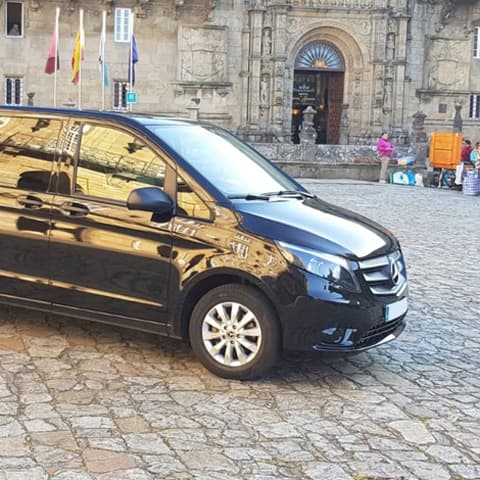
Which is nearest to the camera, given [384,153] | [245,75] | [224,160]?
[224,160]

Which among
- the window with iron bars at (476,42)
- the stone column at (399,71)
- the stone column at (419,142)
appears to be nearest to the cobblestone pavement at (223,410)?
the stone column at (419,142)

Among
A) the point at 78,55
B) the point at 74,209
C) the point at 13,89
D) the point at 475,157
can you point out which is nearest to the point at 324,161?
the point at 475,157

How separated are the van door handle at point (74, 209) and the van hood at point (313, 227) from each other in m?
1.15

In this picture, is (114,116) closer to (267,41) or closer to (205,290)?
(205,290)

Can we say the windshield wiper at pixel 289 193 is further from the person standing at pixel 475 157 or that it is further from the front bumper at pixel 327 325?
the person standing at pixel 475 157

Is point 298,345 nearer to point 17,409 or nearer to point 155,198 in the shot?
point 155,198

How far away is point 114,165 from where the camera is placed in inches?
244

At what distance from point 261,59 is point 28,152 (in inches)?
1188

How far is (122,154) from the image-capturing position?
6195 millimetres

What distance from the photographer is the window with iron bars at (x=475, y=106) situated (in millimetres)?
37969

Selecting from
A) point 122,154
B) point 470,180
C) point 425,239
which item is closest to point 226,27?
point 470,180

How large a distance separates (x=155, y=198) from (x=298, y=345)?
142 cm

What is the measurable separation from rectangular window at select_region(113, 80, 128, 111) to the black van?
2957cm

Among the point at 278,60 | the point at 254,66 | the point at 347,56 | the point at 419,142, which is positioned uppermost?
the point at 347,56
